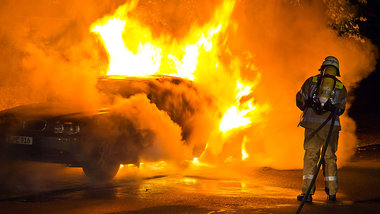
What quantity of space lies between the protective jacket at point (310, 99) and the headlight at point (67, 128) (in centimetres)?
335

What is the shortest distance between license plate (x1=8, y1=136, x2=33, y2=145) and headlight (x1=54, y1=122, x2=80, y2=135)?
419 mm

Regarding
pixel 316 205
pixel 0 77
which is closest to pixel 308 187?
pixel 316 205

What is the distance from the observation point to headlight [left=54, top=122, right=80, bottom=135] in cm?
904

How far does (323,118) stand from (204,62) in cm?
560

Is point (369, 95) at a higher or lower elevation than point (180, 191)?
higher

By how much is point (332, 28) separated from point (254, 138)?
13.1 feet

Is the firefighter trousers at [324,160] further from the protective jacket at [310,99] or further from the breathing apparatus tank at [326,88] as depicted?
the breathing apparatus tank at [326,88]

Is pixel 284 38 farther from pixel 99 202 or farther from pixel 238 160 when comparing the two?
pixel 99 202

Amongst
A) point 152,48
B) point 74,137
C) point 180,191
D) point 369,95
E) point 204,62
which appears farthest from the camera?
point 369,95

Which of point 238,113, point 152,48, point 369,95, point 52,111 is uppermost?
point 369,95

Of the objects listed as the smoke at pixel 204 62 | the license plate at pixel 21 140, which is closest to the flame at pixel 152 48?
the smoke at pixel 204 62

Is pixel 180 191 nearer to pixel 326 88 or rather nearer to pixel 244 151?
pixel 326 88

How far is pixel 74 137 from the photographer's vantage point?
8.95 meters

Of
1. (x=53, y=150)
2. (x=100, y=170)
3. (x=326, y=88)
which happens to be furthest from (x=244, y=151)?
(x=326, y=88)
